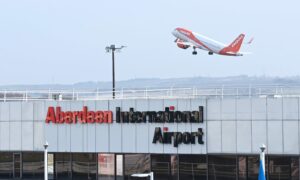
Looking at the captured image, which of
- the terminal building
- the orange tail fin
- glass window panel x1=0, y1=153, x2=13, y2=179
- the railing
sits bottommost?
glass window panel x1=0, y1=153, x2=13, y2=179

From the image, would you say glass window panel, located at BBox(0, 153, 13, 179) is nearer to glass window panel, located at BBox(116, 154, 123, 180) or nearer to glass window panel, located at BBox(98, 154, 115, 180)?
glass window panel, located at BBox(98, 154, 115, 180)

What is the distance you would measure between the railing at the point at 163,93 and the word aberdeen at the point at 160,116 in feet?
5.02

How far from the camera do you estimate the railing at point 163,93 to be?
46.7 meters

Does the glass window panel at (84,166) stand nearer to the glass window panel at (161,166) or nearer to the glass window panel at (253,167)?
the glass window panel at (161,166)

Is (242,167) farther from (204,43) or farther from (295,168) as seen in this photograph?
(204,43)

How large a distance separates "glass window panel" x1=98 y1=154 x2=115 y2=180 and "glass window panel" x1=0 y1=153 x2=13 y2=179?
6.97 metres

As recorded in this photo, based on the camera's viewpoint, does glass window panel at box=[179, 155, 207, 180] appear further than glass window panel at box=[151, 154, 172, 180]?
No

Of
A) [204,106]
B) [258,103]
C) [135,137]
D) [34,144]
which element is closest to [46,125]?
[34,144]

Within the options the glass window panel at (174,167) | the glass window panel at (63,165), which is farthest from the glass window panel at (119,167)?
the glass window panel at (63,165)

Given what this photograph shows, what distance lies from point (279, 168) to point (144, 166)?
9.11m

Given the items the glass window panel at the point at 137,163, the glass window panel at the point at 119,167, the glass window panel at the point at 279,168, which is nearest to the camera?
the glass window panel at the point at 279,168

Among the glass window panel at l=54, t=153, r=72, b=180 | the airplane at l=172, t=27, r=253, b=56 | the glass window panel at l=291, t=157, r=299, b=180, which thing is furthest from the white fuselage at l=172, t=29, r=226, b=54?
the glass window panel at l=291, t=157, r=299, b=180

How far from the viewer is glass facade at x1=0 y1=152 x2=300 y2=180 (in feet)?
155

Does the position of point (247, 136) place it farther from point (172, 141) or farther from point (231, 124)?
point (172, 141)
